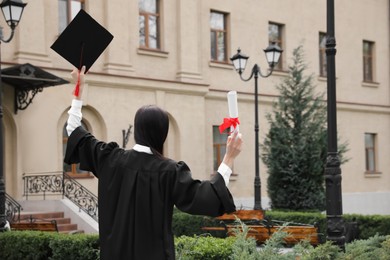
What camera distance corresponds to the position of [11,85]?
1970 centimetres

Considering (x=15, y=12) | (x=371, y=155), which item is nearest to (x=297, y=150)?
(x=15, y=12)

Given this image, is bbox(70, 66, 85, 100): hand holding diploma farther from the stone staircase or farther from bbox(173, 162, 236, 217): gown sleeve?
the stone staircase

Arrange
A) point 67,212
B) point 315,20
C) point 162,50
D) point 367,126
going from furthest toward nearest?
point 367,126 < point 315,20 < point 162,50 < point 67,212

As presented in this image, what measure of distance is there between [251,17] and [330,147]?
19301mm

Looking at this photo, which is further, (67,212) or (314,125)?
(314,125)

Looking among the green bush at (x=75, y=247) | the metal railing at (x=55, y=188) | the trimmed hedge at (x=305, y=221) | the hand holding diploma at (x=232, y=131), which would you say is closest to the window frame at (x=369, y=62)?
the trimmed hedge at (x=305, y=221)

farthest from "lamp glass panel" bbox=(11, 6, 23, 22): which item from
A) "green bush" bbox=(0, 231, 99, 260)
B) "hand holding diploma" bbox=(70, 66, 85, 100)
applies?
"hand holding diploma" bbox=(70, 66, 85, 100)

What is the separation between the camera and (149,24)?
23906 millimetres

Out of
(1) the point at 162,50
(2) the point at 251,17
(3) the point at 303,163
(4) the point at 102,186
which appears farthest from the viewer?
(2) the point at 251,17

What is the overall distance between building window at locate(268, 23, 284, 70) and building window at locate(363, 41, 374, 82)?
239 inches

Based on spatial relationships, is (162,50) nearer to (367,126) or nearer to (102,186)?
(367,126)

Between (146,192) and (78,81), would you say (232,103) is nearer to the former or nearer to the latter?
(146,192)

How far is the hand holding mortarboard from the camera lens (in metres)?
4.79

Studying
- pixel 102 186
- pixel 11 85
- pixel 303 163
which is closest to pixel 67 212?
pixel 11 85
